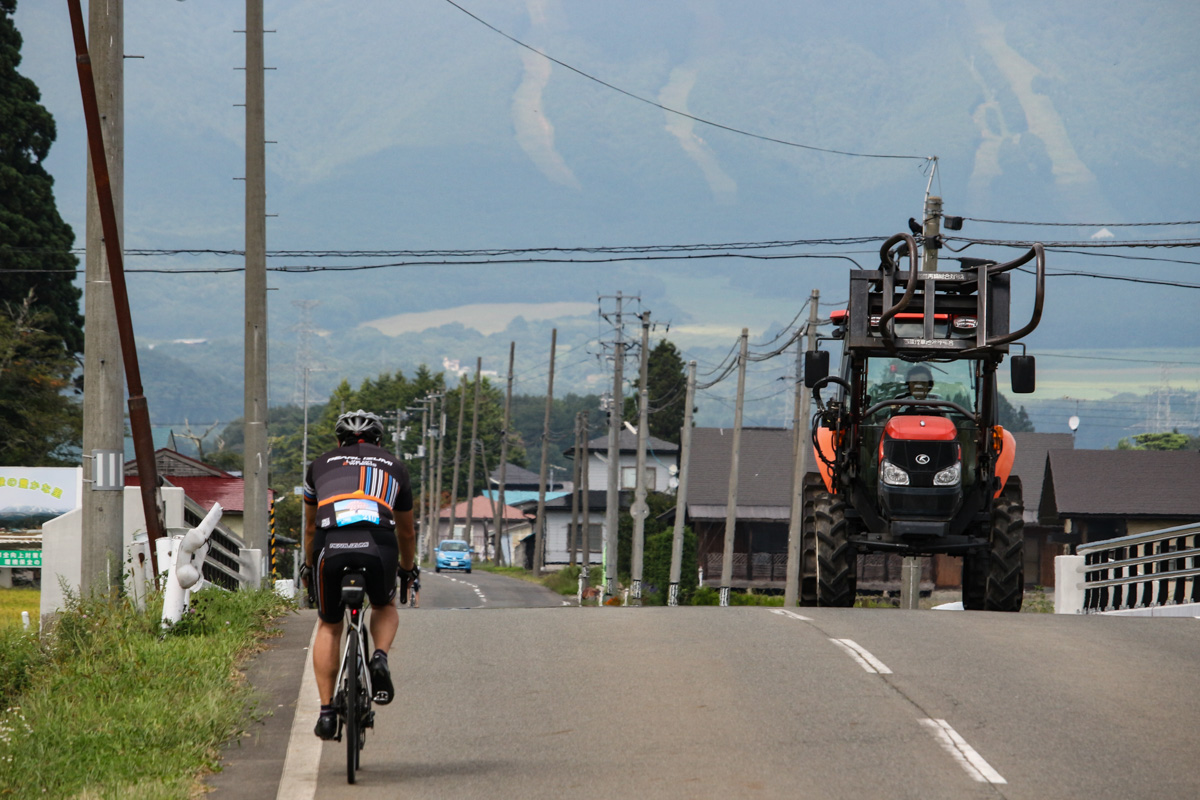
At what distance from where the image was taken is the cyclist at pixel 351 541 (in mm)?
7852

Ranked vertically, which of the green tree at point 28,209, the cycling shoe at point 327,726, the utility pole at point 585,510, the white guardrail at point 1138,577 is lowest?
the utility pole at point 585,510

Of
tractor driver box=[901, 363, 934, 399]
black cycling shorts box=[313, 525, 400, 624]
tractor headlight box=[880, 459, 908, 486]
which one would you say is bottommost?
black cycling shorts box=[313, 525, 400, 624]

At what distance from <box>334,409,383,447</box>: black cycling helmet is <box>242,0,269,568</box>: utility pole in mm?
12042

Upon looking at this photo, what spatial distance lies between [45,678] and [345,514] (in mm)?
4654

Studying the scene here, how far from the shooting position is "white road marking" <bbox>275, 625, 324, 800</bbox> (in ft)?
25.3

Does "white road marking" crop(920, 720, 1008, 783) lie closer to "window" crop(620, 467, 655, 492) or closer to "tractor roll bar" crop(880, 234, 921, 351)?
"tractor roll bar" crop(880, 234, 921, 351)

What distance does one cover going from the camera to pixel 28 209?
42.6 m

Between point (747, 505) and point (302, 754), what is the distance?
53.9 m

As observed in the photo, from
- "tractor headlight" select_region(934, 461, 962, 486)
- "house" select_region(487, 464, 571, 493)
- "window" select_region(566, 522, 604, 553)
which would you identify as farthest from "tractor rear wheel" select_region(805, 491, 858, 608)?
"house" select_region(487, 464, 571, 493)

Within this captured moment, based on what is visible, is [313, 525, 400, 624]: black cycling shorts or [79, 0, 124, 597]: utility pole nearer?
[313, 525, 400, 624]: black cycling shorts

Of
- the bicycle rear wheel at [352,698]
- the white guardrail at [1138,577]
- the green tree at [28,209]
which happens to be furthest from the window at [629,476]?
the bicycle rear wheel at [352,698]

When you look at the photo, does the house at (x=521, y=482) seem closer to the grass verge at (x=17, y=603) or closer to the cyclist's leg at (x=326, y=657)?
the grass verge at (x=17, y=603)

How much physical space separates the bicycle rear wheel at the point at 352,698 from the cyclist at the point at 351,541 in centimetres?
14

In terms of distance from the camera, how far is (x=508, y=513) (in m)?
126
